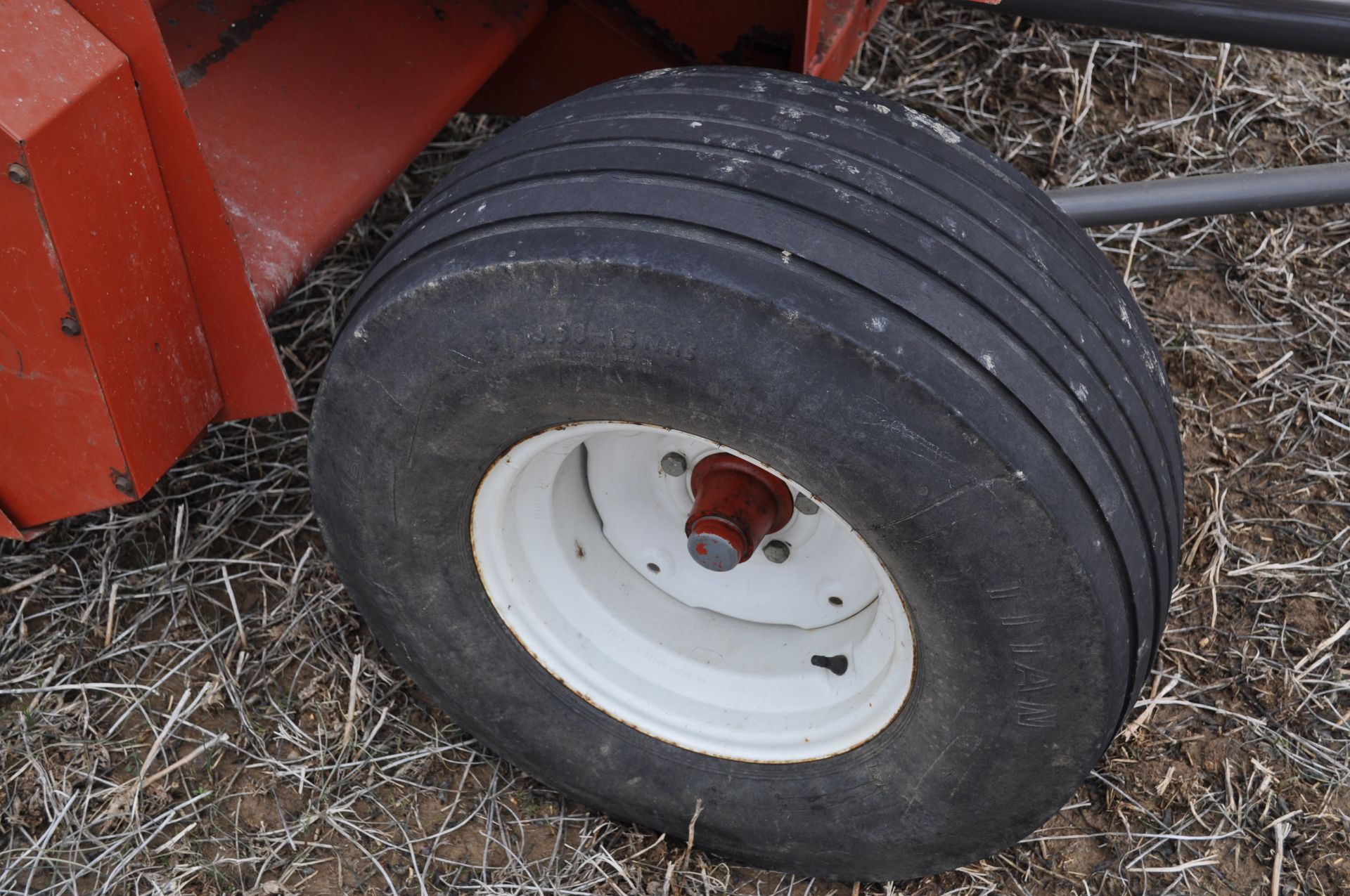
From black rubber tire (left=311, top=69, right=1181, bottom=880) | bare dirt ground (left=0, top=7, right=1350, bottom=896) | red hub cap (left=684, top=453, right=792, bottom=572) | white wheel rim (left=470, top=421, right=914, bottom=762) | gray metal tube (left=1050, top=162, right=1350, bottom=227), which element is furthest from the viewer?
gray metal tube (left=1050, top=162, right=1350, bottom=227)

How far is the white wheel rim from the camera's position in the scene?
167 centimetres

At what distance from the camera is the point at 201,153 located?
4.80 ft

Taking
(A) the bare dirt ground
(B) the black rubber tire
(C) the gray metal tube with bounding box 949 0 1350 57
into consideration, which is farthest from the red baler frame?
(A) the bare dirt ground

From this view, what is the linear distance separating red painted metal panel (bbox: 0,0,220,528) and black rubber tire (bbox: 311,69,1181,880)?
0.77 feet

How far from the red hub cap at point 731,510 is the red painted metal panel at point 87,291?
0.74 meters

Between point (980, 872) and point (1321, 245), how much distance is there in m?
1.94

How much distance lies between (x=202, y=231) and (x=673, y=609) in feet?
2.91

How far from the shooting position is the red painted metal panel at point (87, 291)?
1316 mm

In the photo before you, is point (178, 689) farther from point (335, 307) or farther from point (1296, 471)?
point (1296, 471)

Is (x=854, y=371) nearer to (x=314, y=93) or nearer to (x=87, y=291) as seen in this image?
(x=87, y=291)

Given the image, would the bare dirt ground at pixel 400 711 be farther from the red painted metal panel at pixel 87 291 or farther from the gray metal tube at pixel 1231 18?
the gray metal tube at pixel 1231 18

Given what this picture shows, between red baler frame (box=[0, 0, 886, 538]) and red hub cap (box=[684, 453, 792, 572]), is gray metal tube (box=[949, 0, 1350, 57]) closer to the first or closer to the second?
red baler frame (box=[0, 0, 886, 538])

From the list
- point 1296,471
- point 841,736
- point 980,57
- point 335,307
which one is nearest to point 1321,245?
point 1296,471

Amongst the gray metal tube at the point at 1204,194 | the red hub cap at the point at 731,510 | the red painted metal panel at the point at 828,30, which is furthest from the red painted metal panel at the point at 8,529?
the gray metal tube at the point at 1204,194
